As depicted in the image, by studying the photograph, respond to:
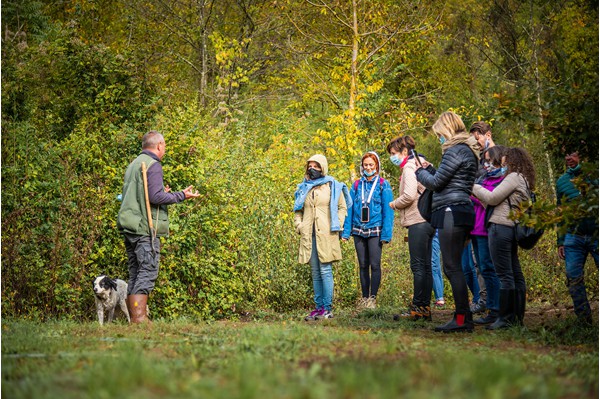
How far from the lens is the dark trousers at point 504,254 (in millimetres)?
8148

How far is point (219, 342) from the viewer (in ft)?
21.0

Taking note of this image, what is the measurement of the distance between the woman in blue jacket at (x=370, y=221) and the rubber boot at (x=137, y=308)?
3140mm

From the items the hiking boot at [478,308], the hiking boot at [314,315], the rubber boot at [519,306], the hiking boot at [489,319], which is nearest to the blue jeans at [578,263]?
the rubber boot at [519,306]

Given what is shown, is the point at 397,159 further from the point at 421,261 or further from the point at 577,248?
the point at 577,248

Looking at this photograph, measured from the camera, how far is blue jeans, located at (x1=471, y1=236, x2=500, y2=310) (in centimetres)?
901

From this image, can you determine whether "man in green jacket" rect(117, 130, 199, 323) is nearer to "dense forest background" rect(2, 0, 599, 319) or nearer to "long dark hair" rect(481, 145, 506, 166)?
"dense forest background" rect(2, 0, 599, 319)

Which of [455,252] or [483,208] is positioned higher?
[483,208]

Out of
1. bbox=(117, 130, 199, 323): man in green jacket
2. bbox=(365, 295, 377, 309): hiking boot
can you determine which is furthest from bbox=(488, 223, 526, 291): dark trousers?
bbox=(117, 130, 199, 323): man in green jacket

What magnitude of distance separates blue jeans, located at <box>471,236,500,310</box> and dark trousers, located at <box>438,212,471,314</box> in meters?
1.24

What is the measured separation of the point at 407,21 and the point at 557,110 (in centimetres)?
1112

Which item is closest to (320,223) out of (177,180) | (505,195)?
(177,180)

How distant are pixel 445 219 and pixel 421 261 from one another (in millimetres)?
1465

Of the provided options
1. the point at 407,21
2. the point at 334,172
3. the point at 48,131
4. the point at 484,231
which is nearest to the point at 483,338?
the point at 484,231

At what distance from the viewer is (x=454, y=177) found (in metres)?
7.75
